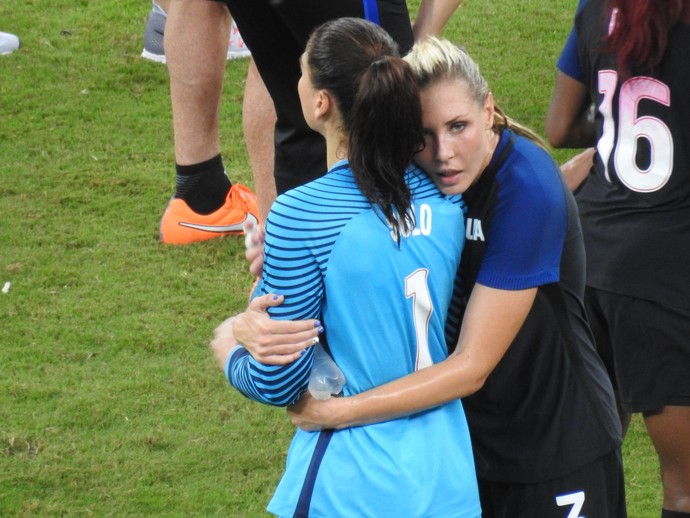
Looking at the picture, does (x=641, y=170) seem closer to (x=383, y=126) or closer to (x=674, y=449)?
(x=674, y=449)

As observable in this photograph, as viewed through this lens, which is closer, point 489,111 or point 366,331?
point 366,331

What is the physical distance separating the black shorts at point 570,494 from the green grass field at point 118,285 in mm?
1184

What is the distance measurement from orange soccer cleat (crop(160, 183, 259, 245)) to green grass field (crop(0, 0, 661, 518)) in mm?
63

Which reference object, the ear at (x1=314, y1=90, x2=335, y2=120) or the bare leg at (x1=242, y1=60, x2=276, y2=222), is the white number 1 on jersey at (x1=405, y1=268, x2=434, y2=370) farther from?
the bare leg at (x1=242, y1=60, x2=276, y2=222)

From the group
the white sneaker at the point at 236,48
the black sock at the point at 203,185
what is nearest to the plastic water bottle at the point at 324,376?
the black sock at the point at 203,185

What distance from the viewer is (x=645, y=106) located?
2.87 m

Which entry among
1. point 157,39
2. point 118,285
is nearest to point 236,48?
point 157,39

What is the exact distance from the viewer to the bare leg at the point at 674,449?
9.77 ft

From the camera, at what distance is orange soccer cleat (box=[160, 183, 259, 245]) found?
5.31 metres

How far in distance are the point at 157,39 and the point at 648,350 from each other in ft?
15.9

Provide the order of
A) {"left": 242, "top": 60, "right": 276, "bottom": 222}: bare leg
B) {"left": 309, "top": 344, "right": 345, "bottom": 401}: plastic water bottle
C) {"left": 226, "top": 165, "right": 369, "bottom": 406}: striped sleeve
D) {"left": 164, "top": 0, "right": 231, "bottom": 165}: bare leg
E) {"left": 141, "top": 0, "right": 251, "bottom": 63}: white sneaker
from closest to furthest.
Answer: {"left": 226, "top": 165, "right": 369, "bottom": 406}: striped sleeve
{"left": 309, "top": 344, "right": 345, "bottom": 401}: plastic water bottle
{"left": 242, "top": 60, "right": 276, "bottom": 222}: bare leg
{"left": 164, "top": 0, "right": 231, "bottom": 165}: bare leg
{"left": 141, "top": 0, "right": 251, "bottom": 63}: white sneaker

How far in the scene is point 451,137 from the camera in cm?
239

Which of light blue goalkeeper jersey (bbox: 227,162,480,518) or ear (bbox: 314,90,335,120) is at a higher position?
ear (bbox: 314,90,335,120)

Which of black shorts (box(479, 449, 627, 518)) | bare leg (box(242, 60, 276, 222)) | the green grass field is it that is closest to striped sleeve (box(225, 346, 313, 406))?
black shorts (box(479, 449, 627, 518))
